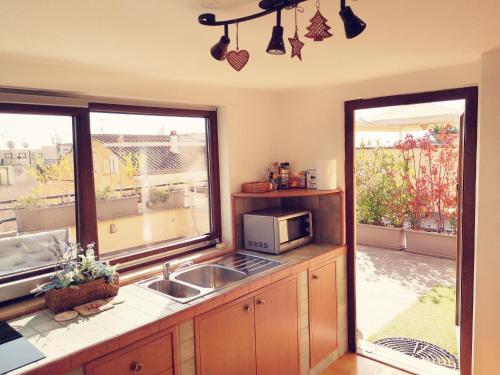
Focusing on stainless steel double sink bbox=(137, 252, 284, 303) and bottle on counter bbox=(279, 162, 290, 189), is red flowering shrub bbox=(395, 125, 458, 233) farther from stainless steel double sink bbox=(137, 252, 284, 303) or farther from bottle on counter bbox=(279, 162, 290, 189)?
stainless steel double sink bbox=(137, 252, 284, 303)

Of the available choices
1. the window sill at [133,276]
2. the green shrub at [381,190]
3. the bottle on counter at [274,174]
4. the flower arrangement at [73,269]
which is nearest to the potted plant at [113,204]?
the flower arrangement at [73,269]

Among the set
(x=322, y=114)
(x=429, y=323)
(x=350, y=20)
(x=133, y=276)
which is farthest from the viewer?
(x=429, y=323)

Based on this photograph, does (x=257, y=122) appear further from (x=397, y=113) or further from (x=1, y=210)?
(x=397, y=113)

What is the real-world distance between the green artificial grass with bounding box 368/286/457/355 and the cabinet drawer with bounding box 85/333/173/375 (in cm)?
217

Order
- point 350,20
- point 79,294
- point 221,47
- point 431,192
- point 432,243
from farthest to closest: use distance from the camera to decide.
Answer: point 431,192, point 432,243, point 79,294, point 221,47, point 350,20

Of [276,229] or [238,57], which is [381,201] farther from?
[238,57]

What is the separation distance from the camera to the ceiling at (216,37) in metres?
1.43

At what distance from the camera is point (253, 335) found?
2.48 metres

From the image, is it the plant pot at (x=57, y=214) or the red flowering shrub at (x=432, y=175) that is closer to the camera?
the plant pot at (x=57, y=214)

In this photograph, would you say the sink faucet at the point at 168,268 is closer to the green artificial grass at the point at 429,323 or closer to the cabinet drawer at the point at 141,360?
the cabinet drawer at the point at 141,360

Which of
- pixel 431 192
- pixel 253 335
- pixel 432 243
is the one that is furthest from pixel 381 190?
pixel 253 335

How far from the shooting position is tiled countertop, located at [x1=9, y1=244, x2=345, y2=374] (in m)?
1.66

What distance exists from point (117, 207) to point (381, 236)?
4.81 m

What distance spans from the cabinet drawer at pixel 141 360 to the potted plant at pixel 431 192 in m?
4.91
